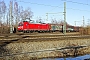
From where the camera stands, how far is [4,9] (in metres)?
69.3

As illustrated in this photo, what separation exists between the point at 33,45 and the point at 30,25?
1151 inches

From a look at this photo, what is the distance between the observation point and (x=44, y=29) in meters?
50.5

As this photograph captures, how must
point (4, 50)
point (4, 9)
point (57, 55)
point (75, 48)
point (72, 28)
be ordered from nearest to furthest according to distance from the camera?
point (4, 50) < point (57, 55) < point (75, 48) < point (72, 28) < point (4, 9)

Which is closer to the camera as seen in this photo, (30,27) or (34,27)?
(30,27)

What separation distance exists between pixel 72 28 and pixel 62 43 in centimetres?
4361

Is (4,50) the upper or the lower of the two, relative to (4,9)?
lower

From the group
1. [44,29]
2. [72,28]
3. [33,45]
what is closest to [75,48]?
[33,45]

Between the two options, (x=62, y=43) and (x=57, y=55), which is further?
(x=62, y=43)

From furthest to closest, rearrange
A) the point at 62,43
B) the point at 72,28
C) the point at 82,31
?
the point at 72,28 < the point at 82,31 < the point at 62,43

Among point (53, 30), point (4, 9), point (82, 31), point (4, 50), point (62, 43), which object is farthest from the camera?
point (4, 9)

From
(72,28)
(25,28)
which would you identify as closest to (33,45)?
(25,28)

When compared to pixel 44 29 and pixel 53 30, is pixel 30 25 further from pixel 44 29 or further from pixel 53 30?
pixel 53 30

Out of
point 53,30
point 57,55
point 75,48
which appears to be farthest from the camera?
point 53,30

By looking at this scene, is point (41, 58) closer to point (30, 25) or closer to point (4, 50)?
point (4, 50)
